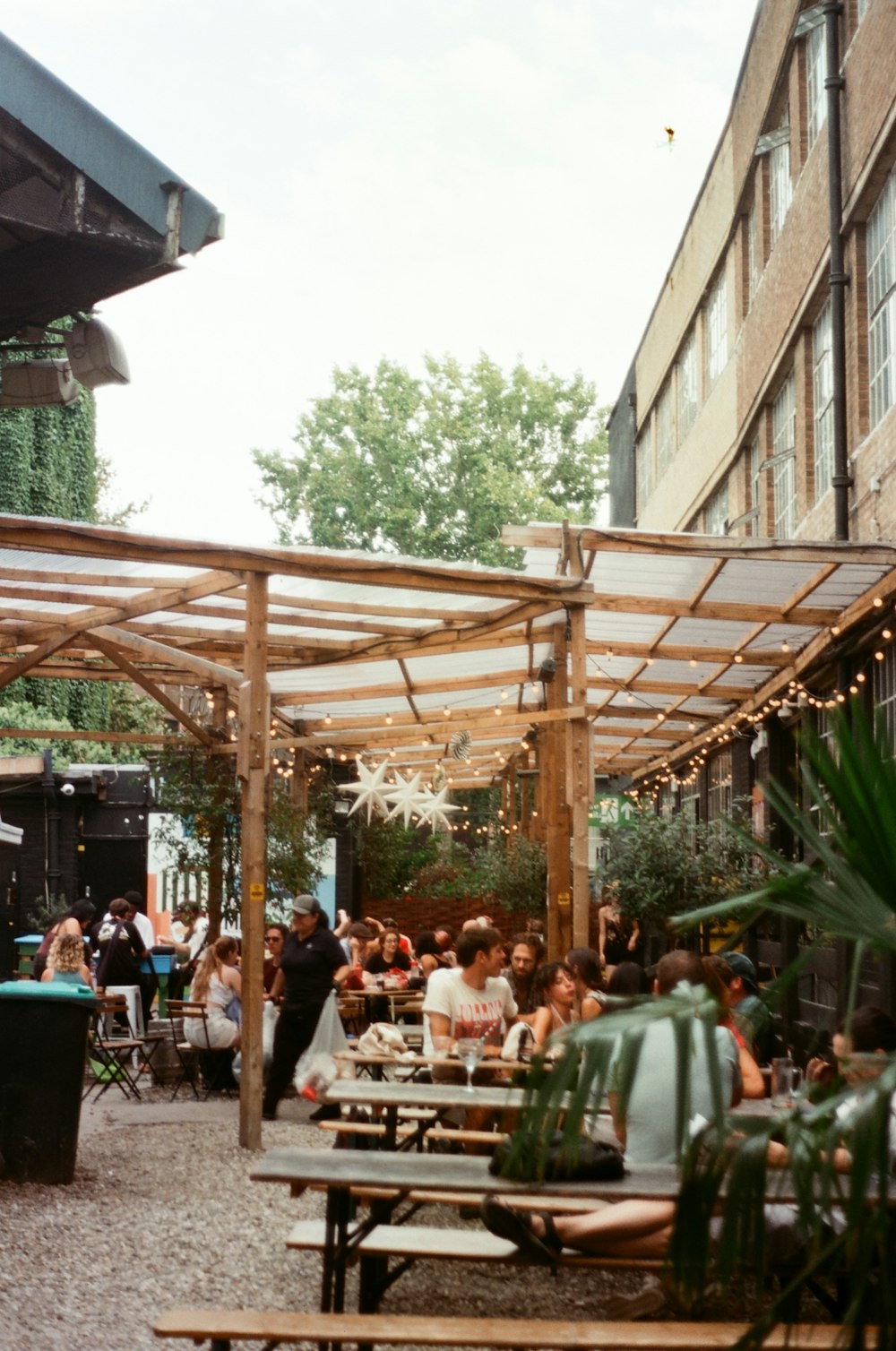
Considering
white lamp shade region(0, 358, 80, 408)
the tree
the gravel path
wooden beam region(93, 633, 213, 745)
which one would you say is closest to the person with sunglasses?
wooden beam region(93, 633, 213, 745)

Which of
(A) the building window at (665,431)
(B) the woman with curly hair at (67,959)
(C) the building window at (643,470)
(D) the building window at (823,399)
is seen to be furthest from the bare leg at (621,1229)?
(C) the building window at (643,470)

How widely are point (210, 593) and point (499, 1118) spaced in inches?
158

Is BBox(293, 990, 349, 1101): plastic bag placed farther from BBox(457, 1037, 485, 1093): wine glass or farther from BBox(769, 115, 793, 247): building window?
BBox(769, 115, 793, 247): building window

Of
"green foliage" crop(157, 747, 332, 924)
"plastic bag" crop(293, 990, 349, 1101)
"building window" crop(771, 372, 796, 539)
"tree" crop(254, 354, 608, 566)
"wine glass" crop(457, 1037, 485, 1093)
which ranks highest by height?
"tree" crop(254, 354, 608, 566)

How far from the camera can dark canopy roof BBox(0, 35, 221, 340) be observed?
629cm

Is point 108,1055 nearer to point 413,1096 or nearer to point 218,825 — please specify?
point 218,825

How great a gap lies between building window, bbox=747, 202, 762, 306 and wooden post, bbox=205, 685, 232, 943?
7897 mm

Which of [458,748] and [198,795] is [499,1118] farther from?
[458,748]

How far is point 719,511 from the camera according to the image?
2127 cm

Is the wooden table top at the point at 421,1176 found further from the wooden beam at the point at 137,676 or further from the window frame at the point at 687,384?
the window frame at the point at 687,384

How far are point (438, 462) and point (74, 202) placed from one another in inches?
1647

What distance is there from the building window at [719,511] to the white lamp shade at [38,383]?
Result: 12478mm

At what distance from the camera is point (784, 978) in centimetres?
268

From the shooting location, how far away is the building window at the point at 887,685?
11859 mm
